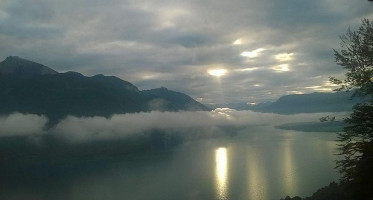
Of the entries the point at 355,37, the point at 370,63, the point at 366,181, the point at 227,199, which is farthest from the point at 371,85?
the point at 227,199

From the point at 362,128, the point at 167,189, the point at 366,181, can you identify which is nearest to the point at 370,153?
the point at 366,181

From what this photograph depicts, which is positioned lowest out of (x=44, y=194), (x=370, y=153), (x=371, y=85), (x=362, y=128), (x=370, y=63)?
(x=44, y=194)

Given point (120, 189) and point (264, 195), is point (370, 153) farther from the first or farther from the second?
point (120, 189)

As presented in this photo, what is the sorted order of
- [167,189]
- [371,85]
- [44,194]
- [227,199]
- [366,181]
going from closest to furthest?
[366,181], [371,85], [227,199], [167,189], [44,194]

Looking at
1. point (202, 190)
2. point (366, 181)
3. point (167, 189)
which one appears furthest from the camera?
point (167, 189)

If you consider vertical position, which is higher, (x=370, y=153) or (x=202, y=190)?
(x=370, y=153)

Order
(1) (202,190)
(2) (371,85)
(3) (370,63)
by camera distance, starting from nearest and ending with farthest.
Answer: (2) (371,85) → (3) (370,63) → (1) (202,190)

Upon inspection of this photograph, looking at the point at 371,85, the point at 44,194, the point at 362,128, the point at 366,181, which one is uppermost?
the point at 371,85

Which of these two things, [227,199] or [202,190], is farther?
[202,190]

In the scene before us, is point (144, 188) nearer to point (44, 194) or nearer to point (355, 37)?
point (44, 194)
